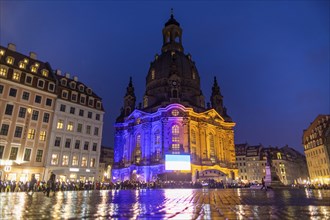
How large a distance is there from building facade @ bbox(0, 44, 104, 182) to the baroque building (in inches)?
836

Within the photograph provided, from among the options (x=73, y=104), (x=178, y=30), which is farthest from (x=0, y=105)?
(x=178, y=30)

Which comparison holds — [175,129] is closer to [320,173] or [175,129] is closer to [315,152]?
[315,152]

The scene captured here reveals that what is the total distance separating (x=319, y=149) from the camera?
2931 inches

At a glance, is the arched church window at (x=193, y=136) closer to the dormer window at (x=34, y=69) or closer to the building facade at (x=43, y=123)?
the building facade at (x=43, y=123)

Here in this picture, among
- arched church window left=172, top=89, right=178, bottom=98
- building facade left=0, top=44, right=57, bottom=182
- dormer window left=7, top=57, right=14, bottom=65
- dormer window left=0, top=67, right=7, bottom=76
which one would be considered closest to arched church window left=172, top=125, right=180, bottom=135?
arched church window left=172, top=89, right=178, bottom=98

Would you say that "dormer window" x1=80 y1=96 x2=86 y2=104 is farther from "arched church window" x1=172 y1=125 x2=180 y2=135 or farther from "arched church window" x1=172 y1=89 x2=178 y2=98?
"arched church window" x1=172 y1=89 x2=178 y2=98

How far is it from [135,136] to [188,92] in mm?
23715

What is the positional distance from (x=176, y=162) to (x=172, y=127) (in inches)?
460

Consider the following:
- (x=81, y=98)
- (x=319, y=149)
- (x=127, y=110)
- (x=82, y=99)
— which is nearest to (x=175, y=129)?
(x=127, y=110)

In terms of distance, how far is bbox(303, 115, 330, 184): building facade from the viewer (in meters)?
70.7

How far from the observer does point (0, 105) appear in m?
36.0

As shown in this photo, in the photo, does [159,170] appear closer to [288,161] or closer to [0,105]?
[0,105]

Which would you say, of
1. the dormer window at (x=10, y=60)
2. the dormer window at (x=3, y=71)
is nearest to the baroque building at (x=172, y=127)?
the dormer window at (x=10, y=60)

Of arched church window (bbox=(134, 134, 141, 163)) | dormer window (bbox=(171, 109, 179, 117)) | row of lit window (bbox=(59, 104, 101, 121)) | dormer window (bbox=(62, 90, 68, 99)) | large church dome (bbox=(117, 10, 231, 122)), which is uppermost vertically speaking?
large church dome (bbox=(117, 10, 231, 122))
